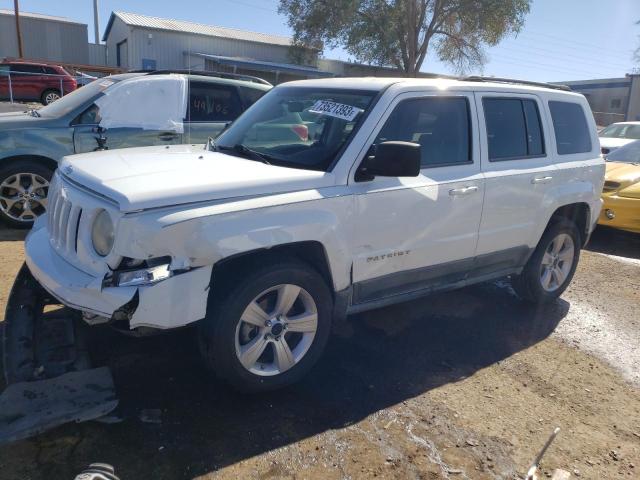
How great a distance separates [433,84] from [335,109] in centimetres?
77

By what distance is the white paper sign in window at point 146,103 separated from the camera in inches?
258

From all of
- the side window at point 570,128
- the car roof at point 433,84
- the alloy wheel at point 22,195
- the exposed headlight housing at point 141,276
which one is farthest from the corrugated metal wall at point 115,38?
the exposed headlight housing at point 141,276

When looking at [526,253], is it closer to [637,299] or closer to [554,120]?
[554,120]

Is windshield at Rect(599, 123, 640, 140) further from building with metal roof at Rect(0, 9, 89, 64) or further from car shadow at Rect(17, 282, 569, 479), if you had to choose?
building with metal roof at Rect(0, 9, 89, 64)

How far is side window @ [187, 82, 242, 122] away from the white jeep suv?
2.99 meters

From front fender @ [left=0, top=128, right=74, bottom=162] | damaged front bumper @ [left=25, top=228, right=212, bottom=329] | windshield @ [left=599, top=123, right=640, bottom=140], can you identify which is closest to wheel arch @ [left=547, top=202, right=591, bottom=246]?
damaged front bumper @ [left=25, top=228, right=212, bottom=329]

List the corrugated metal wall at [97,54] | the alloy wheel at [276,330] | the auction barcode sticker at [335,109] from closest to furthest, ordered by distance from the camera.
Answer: the alloy wheel at [276,330] → the auction barcode sticker at [335,109] → the corrugated metal wall at [97,54]

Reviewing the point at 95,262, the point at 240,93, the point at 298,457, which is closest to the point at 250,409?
the point at 298,457

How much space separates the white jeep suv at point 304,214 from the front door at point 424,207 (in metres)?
0.01

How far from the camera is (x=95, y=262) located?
2779 millimetres

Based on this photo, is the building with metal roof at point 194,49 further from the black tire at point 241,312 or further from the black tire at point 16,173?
the black tire at point 241,312

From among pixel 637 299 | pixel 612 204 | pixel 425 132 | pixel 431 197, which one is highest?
pixel 425 132

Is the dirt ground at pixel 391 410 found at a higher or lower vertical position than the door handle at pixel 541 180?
lower

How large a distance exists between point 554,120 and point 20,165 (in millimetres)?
5642
